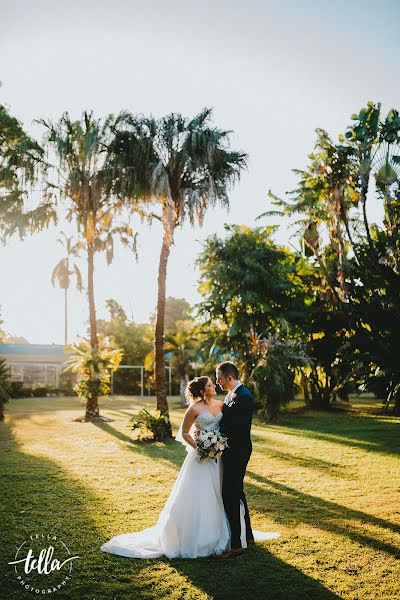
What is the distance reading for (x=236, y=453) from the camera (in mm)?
5977

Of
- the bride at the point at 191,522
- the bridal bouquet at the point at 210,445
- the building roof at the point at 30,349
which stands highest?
the building roof at the point at 30,349

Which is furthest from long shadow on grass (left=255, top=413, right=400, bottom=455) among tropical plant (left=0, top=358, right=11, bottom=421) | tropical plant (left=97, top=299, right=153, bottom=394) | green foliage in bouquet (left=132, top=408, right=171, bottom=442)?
tropical plant (left=97, top=299, right=153, bottom=394)

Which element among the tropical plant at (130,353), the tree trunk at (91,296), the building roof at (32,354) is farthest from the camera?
the building roof at (32,354)

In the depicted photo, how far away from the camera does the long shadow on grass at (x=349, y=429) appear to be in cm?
1427

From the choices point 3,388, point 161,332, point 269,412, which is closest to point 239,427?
point 161,332

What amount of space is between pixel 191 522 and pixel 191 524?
0.02 m

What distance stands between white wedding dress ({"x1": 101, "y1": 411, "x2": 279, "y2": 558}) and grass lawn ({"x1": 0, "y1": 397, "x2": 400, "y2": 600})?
0.38 ft

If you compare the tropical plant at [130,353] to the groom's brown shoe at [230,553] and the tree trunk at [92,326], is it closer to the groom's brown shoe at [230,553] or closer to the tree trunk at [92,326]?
the tree trunk at [92,326]

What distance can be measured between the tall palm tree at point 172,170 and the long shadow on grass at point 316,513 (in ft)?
24.1

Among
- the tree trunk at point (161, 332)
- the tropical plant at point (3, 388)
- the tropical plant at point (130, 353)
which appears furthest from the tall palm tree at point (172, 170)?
the tropical plant at point (130, 353)

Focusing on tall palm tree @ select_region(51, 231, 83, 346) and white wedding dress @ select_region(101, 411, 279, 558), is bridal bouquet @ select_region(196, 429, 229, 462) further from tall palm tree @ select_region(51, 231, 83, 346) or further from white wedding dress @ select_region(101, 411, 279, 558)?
tall palm tree @ select_region(51, 231, 83, 346)

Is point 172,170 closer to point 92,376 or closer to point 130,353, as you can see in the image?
point 92,376

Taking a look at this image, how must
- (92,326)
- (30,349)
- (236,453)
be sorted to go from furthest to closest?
(30,349)
(92,326)
(236,453)

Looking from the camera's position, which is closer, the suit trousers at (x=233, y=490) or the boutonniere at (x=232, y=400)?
the suit trousers at (x=233, y=490)
